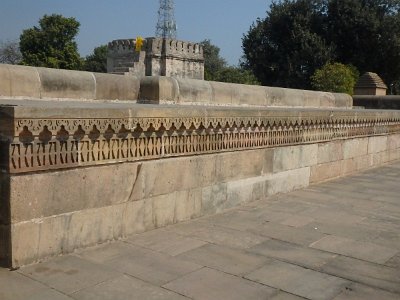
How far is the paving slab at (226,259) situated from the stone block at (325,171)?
11.6 ft

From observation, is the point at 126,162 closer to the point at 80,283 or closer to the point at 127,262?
the point at 127,262

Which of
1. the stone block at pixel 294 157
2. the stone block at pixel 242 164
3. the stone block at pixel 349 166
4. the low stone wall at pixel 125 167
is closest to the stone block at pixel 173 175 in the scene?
the low stone wall at pixel 125 167

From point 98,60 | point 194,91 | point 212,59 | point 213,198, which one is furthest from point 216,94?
point 212,59

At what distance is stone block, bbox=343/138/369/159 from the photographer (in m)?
8.13

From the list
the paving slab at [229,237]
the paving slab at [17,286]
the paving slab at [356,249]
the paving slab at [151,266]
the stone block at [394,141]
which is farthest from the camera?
the stone block at [394,141]

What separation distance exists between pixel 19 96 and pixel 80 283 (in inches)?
94.8

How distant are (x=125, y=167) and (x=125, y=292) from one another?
134 centimetres

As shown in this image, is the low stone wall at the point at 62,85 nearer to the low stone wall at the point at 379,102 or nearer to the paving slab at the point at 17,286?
the paving slab at the point at 17,286

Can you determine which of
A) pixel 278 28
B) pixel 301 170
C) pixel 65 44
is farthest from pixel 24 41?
pixel 301 170

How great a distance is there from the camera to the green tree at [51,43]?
38719 mm

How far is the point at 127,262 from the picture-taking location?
3.51 m

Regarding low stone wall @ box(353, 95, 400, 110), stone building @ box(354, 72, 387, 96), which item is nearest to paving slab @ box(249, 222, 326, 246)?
low stone wall @ box(353, 95, 400, 110)

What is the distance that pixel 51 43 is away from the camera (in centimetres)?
3912

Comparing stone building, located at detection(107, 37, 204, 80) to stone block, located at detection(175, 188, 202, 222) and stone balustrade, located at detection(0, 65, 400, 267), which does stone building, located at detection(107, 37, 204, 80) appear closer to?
stone balustrade, located at detection(0, 65, 400, 267)
